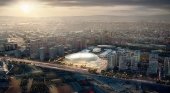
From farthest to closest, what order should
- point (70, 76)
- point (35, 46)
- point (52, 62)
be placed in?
point (35, 46) < point (52, 62) < point (70, 76)


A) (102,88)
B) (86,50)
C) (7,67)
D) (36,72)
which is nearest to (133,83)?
(102,88)

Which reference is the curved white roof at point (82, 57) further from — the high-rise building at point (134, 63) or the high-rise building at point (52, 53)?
the high-rise building at point (134, 63)

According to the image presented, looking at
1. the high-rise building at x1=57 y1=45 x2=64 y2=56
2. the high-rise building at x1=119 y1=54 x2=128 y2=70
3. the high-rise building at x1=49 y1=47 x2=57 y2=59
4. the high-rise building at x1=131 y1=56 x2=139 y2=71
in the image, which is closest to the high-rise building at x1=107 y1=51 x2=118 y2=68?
the high-rise building at x1=119 y1=54 x2=128 y2=70

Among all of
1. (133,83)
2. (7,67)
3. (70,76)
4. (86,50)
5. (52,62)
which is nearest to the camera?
(133,83)

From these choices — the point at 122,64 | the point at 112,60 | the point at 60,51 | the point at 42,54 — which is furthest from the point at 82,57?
the point at 122,64

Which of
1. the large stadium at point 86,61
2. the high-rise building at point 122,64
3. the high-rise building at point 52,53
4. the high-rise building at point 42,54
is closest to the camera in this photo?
the high-rise building at point 122,64

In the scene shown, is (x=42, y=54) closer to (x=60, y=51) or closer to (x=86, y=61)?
(x=60, y=51)

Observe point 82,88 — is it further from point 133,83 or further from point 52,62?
point 52,62

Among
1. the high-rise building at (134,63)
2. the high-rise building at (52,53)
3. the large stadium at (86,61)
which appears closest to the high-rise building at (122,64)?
the high-rise building at (134,63)

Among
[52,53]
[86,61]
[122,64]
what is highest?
[52,53]
